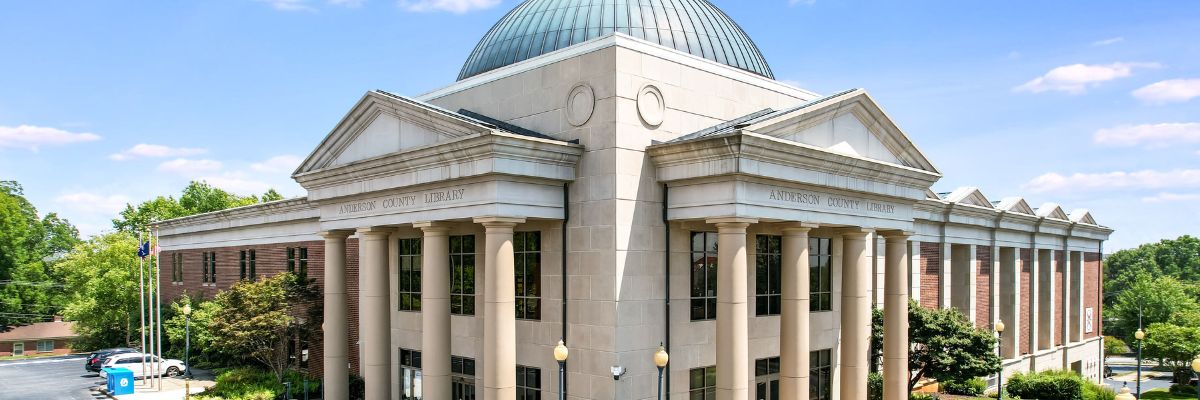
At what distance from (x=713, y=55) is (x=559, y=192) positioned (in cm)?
1134

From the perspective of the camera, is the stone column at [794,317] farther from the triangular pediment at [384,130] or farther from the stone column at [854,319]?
the triangular pediment at [384,130]

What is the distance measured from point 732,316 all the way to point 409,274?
42.6ft

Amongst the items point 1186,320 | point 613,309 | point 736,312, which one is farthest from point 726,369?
point 1186,320

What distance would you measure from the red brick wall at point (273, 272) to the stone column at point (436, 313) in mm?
10775

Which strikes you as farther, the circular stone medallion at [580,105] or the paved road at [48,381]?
the paved road at [48,381]

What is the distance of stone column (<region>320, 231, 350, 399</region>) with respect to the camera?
93.3 ft

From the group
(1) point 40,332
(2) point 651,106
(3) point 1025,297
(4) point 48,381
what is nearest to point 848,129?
(2) point 651,106

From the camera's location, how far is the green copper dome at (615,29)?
29.2 meters

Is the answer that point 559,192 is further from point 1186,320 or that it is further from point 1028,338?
point 1186,320

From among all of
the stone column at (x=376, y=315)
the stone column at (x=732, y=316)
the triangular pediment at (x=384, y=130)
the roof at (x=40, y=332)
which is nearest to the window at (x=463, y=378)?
the stone column at (x=376, y=315)

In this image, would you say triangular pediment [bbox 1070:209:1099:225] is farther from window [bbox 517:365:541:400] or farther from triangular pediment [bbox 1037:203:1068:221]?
window [bbox 517:365:541:400]

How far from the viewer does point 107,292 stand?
5956 centimetres

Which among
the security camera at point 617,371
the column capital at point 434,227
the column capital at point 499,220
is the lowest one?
the security camera at point 617,371

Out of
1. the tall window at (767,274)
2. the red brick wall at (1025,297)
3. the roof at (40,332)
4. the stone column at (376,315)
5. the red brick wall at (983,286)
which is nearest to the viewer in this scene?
the tall window at (767,274)
